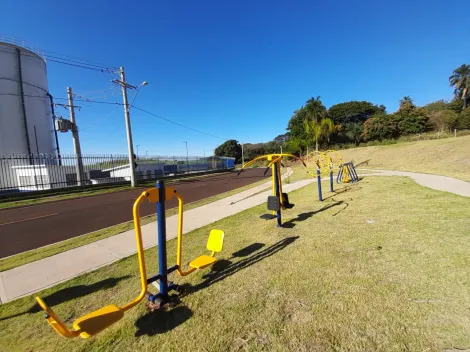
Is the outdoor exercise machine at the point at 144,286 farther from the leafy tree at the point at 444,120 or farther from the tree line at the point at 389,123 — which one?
the leafy tree at the point at 444,120

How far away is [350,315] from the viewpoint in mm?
2480

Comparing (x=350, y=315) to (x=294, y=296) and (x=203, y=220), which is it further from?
(x=203, y=220)

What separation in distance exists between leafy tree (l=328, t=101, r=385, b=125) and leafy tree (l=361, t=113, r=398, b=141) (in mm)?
21186

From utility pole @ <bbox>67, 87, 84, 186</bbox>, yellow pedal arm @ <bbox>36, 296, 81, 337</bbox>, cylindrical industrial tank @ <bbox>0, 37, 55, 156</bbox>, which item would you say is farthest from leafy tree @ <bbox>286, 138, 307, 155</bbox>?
yellow pedal arm @ <bbox>36, 296, 81, 337</bbox>

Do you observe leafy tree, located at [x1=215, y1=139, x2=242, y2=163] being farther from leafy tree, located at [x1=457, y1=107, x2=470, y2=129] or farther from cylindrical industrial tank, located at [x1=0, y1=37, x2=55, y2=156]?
leafy tree, located at [x1=457, y1=107, x2=470, y2=129]

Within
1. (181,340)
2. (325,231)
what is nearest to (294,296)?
(181,340)

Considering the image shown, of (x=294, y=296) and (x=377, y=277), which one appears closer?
(x=294, y=296)

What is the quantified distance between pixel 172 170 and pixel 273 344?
3387cm

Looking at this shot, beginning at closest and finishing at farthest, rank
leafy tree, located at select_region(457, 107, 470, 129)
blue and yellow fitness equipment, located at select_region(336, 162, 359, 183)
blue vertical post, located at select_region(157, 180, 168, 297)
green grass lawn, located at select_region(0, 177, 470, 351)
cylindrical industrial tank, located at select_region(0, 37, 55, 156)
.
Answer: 1. green grass lawn, located at select_region(0, 177, 470, 351)
2. blue vertical post, located at select_region(157, 180, 168, 297)
3. blue and yellow fitness equipment, located at select_region(336, 162, 359, 183)
4. cylindrical industrial tank, located at select_region(0, 37, 55, 156)
5. leafy tree, located at select_region(457, 107, 470, 129)

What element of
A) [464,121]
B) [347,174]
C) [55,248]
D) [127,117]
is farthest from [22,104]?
[464,121]

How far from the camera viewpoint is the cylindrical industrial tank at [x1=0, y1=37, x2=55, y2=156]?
26.4 metres

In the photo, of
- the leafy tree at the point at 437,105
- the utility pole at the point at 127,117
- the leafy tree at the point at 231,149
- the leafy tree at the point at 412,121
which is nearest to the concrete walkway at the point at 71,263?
the utility pole at the point at 127,117

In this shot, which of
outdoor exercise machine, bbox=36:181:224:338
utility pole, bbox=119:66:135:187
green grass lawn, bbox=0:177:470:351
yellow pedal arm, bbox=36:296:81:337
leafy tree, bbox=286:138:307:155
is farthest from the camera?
leafy tree, bbox=286:138:307:155

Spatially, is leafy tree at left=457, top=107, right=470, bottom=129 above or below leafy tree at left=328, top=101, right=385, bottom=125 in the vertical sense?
below
